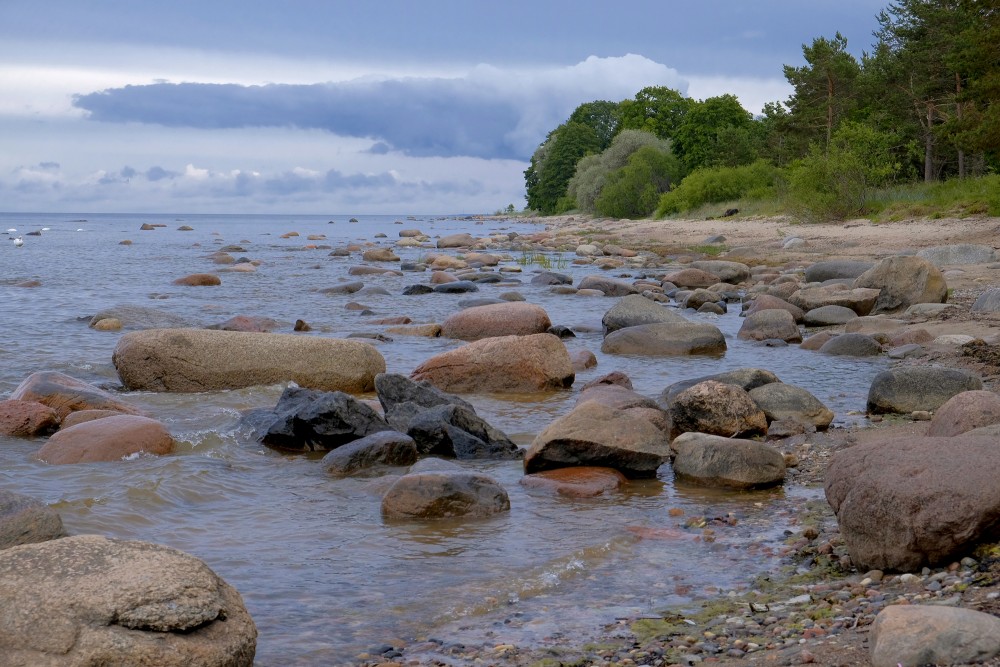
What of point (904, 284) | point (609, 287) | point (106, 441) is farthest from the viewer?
point (609, 287)

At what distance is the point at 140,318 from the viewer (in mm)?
17344

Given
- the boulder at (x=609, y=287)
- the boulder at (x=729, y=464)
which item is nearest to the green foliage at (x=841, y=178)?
the boulder at (x=609, y=287)

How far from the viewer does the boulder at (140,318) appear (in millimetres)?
16938

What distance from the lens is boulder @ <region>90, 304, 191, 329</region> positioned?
1694 cm

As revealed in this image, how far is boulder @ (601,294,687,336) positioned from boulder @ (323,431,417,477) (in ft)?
25.6

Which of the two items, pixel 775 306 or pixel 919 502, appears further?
pixel 775 306

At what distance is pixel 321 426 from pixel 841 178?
3351 cm

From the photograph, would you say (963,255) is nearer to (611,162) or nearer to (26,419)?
(26,419)

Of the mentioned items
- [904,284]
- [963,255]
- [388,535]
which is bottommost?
[388,535]

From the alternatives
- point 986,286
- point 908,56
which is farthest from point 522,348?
point 908,56

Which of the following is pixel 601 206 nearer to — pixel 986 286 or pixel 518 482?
pixel 986 286

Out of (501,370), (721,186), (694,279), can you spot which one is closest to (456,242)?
(721,186)

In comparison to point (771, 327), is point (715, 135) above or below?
above

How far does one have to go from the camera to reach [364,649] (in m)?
4.55
